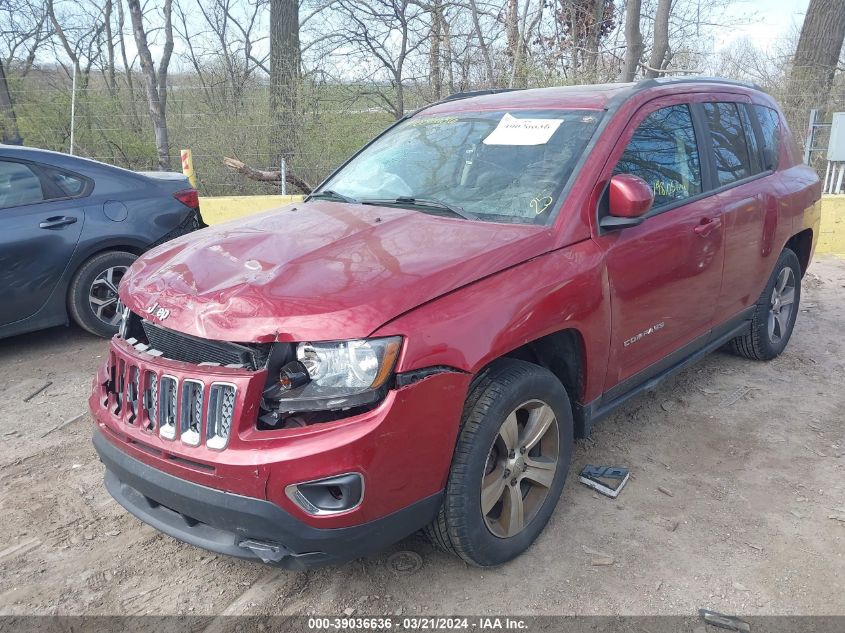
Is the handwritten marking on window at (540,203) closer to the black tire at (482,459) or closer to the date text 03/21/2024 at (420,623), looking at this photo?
the black tire at (482,459)

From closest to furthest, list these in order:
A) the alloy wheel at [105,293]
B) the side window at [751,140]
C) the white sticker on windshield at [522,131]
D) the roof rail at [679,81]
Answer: the white sticker on windshield at [522,131], the roof rail at [679,81], the side window at [751,140], the alloy wheel at [105,293]

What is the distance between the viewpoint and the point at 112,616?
2.51m

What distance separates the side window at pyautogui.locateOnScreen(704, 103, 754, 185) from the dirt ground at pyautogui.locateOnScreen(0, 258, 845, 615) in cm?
144

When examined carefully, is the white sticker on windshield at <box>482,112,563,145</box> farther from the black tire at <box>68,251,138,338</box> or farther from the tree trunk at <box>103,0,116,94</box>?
the tree trunk at <box>103,0,116,94</box>

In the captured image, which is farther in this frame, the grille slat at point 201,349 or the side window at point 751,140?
the side window at point 751,140

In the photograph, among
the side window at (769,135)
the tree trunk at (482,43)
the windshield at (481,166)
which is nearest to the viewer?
the windshield at (481,166)

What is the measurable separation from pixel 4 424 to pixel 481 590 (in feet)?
10.5

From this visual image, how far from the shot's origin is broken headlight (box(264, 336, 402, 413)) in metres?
2.16

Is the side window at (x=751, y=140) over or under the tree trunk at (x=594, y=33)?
under

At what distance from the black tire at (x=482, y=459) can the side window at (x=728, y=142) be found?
201cm

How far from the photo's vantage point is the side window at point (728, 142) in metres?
3.90

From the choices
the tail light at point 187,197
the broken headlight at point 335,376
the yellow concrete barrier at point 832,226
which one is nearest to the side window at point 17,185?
the tail light at point 187,197

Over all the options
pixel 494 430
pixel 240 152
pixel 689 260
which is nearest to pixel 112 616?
pixel 494 430

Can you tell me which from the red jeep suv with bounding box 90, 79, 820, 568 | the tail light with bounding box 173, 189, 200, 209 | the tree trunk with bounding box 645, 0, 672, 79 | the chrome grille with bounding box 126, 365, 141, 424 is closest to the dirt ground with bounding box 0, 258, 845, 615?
the red jeep suv with bounding box 90, 79, 820, 568
